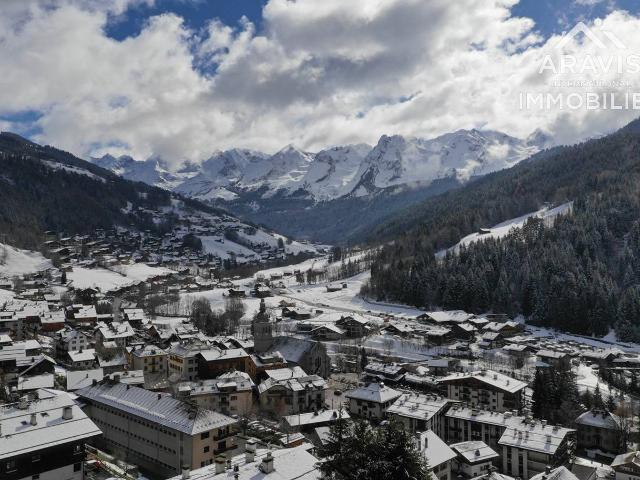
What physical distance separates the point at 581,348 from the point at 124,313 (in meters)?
70.4

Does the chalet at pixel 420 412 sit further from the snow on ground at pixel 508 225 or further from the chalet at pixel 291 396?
the snow on ground at pixel 508 225

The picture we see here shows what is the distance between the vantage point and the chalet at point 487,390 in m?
51.5

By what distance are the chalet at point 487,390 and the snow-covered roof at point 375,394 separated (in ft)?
24.6

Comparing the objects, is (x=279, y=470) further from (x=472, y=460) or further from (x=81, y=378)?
(x=81, y=378)

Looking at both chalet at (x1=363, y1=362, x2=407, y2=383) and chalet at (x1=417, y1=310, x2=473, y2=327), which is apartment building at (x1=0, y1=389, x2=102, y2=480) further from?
chalet at (x1=417, y1=310, x2=473, y2=327)

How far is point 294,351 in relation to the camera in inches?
2440

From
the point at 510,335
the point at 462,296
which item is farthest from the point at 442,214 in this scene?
the point at 510,335

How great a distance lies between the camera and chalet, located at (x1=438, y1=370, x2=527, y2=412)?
2027 inches

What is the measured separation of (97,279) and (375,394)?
10323 cm

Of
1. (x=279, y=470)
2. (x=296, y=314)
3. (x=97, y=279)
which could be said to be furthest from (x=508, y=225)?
(x=279, y=470)

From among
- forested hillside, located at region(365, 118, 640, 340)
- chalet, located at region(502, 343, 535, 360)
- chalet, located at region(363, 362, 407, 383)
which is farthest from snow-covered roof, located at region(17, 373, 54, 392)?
forested hillside, located at region(365, 118, 640, 340)

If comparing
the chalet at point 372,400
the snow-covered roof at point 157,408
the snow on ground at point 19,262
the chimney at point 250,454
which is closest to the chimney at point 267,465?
the chimney at point 250,454

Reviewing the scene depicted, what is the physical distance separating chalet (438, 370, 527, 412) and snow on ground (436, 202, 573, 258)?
90.1 meters

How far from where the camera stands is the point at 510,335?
8644 cm
